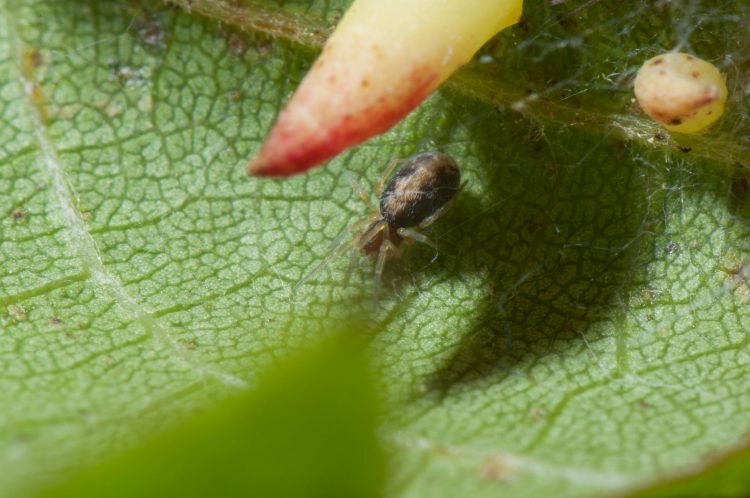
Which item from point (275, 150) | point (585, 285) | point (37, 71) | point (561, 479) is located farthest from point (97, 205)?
point (561, 479)

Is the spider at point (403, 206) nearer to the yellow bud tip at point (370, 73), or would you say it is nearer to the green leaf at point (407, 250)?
the green leaf at point (407, 250)

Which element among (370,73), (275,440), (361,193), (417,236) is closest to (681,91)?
(370,73)

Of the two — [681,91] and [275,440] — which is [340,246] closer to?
[681,91]

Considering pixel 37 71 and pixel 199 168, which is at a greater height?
pixel 37 71

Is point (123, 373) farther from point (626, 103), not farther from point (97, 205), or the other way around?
point (626, 103)

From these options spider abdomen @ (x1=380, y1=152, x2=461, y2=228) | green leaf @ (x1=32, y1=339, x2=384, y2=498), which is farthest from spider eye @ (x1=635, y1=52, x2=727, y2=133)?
green leaf @ (x1=32, y1=339, x2=384, y2=498)

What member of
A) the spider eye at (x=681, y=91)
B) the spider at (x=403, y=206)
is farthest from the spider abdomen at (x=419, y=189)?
the spider eye at (x=681, y=91)
